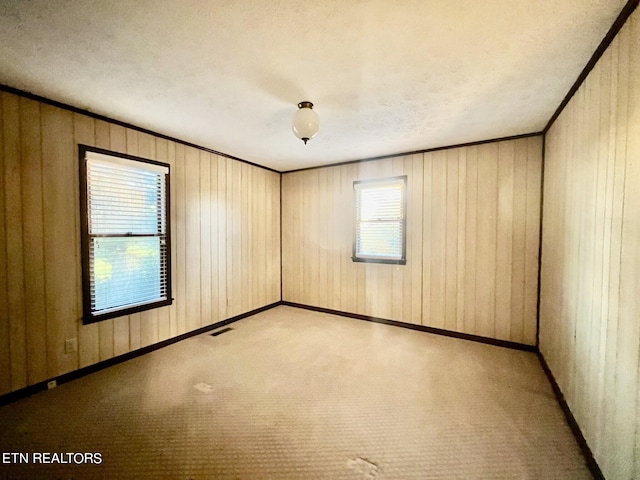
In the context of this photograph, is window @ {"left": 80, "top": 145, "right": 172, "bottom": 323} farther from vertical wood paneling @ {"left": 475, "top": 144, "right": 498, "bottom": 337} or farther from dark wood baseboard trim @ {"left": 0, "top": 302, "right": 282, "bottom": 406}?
vertical wood paneling @ {"left": 475, "top": 144, "right": 498, "bottom": 337}

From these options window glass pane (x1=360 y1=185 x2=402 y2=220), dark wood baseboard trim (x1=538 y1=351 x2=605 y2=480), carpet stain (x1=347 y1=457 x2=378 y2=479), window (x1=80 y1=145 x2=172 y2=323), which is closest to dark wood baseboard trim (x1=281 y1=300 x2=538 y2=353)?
dark wood baseboard trim (x1=538 y1=351 x2=605 y2=480)

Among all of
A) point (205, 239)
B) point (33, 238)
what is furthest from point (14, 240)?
point (205, 239)

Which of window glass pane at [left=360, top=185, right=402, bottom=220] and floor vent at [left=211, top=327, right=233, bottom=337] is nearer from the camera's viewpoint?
floor vent at [left=211, top=327, right=233, bottom=337]

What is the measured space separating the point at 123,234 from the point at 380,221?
10.8ft

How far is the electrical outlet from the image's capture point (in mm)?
2404

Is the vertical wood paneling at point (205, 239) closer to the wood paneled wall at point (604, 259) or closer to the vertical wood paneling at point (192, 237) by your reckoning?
the vertical wood paneling at point (192, 237)

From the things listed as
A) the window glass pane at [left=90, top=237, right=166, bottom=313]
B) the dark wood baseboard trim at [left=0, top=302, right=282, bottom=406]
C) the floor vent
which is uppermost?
the window glass pane at [left=90, top=237, right=166, bottom=313]

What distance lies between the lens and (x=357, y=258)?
166 inches

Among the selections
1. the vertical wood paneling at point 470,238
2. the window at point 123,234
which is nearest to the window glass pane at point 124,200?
the window at point 123,234

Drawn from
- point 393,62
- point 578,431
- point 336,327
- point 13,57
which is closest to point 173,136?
point 13,57

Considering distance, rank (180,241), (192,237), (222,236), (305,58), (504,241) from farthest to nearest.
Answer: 1. (222,236)
2. (192,237)
3. (180,241)
4. (504,241)
5. (305,58)

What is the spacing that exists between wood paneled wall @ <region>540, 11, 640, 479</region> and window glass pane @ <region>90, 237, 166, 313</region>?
12.7 ft

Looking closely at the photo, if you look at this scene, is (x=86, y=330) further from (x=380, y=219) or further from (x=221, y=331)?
(x=380, y=219)

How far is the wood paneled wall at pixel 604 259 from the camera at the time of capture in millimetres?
1221
